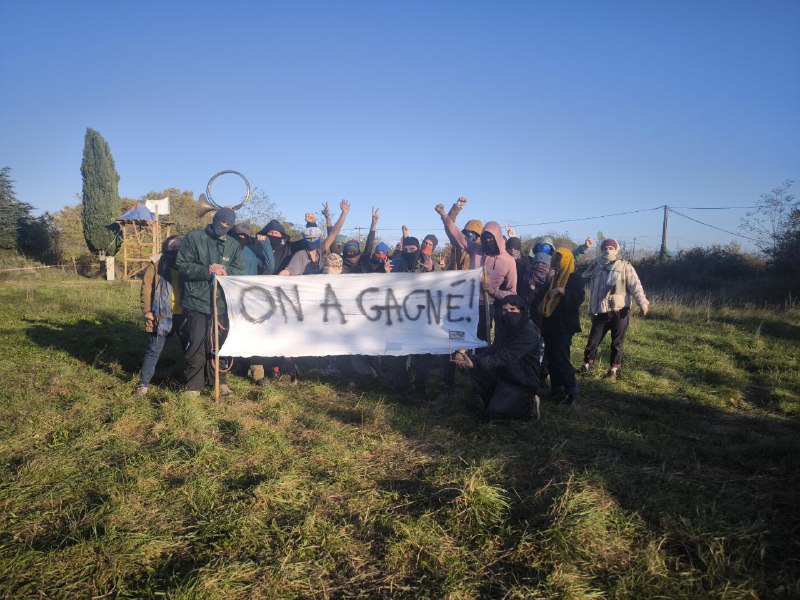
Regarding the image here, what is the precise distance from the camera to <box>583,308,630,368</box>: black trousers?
690cm

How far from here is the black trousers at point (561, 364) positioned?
570cm

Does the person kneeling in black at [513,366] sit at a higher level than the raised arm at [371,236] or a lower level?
lower

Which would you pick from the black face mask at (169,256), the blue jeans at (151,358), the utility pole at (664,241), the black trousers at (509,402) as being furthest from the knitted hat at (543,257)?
the utility pole at (664,241)

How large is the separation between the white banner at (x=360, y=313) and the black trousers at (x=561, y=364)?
0.90 metres

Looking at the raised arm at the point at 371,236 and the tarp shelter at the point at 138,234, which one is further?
the tarp shelter at the point at 138,234

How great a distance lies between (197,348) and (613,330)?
557 cm

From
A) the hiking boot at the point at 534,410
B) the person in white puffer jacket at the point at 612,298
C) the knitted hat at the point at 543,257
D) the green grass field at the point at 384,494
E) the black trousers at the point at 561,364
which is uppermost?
the knitted hat at the point at 543,257

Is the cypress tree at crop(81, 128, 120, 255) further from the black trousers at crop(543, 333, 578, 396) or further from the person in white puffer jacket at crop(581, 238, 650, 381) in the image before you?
the black trousers at crop(543, 333, 578, 396)

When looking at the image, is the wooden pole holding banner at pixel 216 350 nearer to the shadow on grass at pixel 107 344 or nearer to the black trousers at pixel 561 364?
the shadow on grass at pixel 107 344

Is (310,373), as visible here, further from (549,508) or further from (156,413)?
(549,508)

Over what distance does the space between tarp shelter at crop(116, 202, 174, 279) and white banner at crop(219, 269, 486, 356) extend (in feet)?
60.7

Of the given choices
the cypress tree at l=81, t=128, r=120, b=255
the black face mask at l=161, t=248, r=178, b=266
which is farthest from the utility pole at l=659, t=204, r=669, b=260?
the cypress tree at l=81, t=128, r=120, b=255

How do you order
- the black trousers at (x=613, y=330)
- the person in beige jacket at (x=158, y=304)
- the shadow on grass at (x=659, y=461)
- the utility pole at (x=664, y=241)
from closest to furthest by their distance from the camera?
the shadow on grass at (x=659, y=461) < the person in beige jacket at (x=158, y=304) < the black trousers at (x=613, y=330) < the utility pole at (x=664, y=241)

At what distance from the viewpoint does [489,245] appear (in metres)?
5.94
